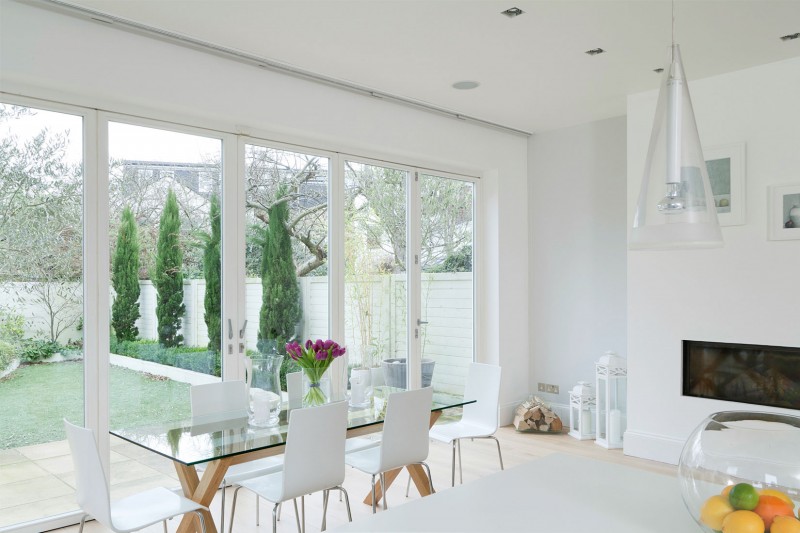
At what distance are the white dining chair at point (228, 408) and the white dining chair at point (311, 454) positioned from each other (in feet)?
1.05

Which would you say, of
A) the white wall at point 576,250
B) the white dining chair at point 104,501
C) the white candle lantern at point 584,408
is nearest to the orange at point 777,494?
the white dining chair at point 104,501

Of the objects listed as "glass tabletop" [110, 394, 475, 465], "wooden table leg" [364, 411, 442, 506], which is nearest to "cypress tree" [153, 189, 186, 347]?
"glass tabletop" [110, 394, 475, 465]

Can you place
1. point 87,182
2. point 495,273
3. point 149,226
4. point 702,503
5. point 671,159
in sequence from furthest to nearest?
point 495,273 < point 149,226 < point 87,182 < point 671,159 < point 702,503

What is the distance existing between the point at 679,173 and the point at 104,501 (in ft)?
7.29

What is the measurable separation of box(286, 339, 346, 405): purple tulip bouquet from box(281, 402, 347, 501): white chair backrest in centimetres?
50

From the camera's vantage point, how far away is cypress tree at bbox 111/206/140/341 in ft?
12.4

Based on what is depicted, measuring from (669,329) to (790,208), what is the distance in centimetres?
118

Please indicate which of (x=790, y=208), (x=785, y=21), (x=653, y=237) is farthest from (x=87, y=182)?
(x=790, y=208)

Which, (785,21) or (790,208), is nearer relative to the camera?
(785,21)

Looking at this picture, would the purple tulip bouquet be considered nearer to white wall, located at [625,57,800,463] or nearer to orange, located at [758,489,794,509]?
orange, located at [758,489,794,509]

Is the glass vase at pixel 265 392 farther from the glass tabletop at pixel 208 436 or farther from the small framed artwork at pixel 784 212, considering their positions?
the small framed artwork at pixel 784 212

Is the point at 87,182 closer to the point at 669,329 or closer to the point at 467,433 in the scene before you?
the point at 467,433

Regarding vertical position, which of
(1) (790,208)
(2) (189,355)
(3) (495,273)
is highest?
(1) (790,208)

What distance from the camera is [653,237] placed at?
181 centimetres
